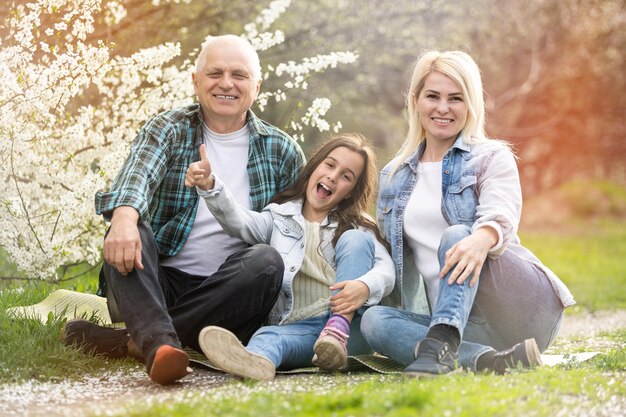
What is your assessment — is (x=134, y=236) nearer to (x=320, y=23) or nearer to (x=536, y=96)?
(x=320, y=23)

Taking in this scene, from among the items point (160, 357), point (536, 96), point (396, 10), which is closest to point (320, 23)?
point (396, 10)

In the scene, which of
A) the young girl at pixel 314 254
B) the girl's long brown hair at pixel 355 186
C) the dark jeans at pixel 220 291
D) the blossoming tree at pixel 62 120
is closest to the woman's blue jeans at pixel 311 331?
the young girl at pixel 314 254

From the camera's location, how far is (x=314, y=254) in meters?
3.91

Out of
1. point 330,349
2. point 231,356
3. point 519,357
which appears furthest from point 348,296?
point 519,357

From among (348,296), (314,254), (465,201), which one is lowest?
(348,296)

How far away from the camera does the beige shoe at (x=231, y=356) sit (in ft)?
10.3

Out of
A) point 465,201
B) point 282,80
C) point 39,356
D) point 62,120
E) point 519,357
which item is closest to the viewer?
point 519,357

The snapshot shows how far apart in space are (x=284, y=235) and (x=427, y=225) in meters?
0.64

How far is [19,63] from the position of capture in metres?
4.40

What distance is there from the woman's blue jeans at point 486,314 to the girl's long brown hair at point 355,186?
0.58m

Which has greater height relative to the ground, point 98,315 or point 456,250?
point 456,250

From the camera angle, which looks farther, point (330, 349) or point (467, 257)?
point (330, 349)

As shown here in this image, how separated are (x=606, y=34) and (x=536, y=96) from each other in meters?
1.73

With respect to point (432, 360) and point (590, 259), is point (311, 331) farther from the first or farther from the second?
point (590, 259)
